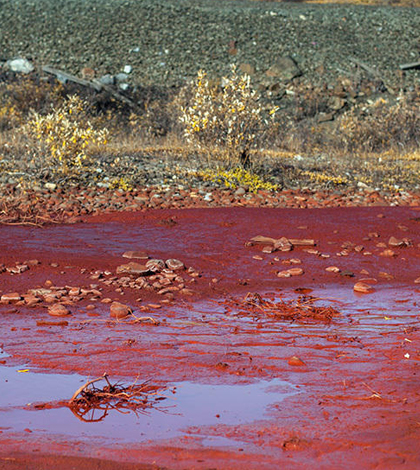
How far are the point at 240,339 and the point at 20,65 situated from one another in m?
16.2

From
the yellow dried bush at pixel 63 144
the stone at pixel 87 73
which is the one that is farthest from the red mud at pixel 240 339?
the stone at pixel 87 73

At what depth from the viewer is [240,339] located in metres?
4.47

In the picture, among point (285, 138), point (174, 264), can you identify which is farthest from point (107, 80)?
point (174, 264)

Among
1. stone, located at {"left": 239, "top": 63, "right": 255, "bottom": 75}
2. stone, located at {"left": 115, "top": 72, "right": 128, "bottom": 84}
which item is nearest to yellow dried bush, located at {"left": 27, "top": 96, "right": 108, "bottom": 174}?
stone, located at {"left": 115, "top": 72, "right": 128, "bottom": 84}

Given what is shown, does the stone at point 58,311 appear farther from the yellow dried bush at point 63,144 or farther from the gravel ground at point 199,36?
the gravel ground at point 199,36

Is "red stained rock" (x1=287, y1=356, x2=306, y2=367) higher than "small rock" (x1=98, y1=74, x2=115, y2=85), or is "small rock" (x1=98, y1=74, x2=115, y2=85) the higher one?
"small rock" (x1=98, y1=74, x2=115, y2=85)

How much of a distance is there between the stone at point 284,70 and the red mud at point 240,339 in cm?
1210

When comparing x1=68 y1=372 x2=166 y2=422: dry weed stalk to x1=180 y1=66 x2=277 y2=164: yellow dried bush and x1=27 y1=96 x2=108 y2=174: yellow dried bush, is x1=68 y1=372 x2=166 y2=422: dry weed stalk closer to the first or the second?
x1=27 y1=96 x2=108 y2=174: yellow dried bush

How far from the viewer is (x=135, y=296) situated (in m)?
5.57

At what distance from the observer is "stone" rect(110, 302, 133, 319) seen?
497 cm

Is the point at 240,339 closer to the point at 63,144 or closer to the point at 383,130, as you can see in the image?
the point at 63,144

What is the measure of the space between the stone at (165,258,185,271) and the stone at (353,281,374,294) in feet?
4.97

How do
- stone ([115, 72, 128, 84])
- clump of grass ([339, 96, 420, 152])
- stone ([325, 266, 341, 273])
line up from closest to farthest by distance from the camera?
1. stone ([325, 266, 341, 273])
2. clump of grass ([339, 96, 420, 152])
3. stone ([115, 72, 128, 84])

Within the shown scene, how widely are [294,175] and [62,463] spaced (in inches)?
346
